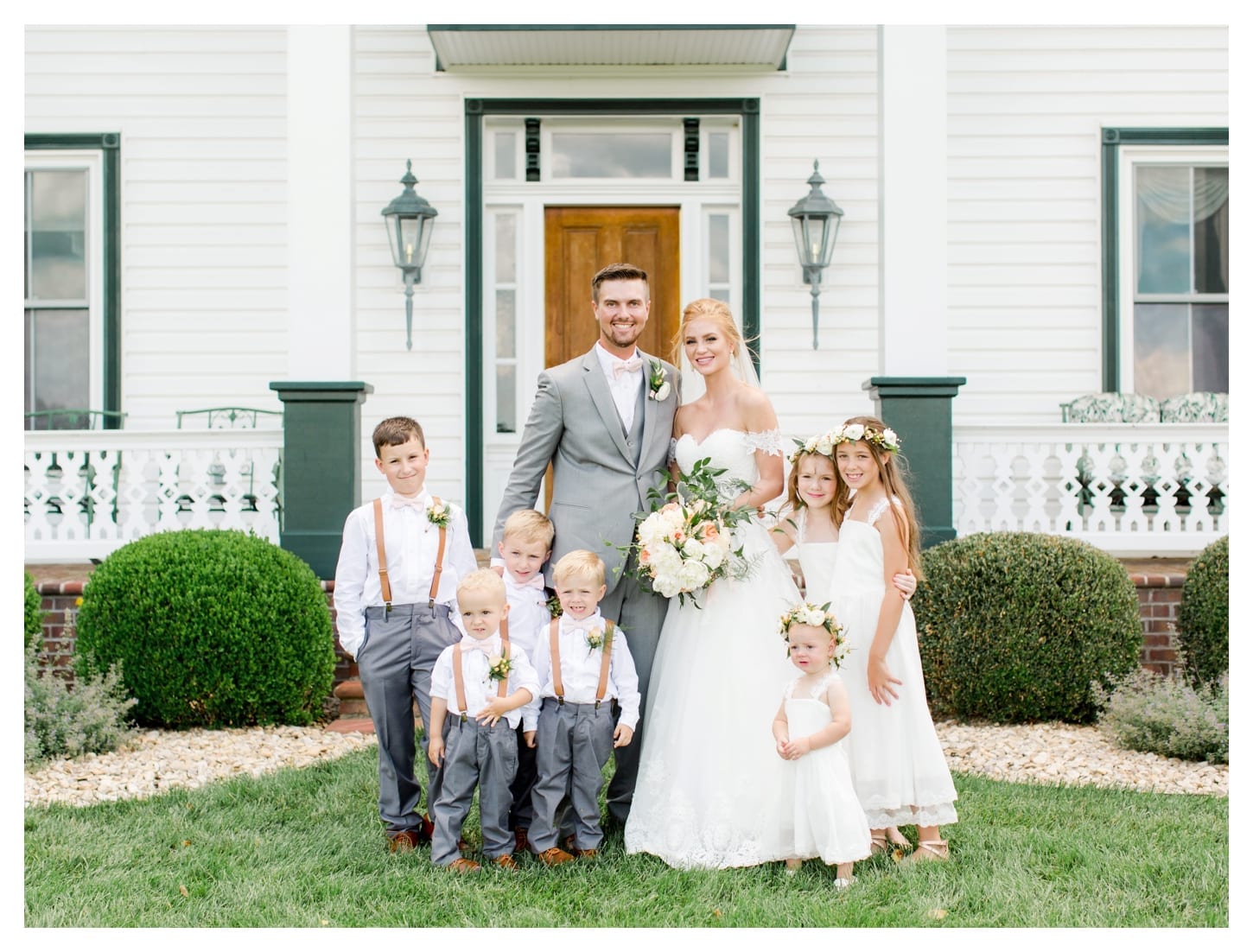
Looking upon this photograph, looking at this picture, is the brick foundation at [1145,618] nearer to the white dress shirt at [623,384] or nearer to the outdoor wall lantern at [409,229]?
the outdoor wall lantern at [409,229]

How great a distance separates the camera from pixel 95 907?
11.9ft

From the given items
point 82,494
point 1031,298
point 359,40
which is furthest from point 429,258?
point 1031,298

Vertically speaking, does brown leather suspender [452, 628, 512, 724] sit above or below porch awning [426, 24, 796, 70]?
below

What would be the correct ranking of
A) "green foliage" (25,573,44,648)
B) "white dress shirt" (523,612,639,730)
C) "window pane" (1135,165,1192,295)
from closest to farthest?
"white dress shirt" (523,612,639,730) → "green foliage" (25,573,44,648) → "window pane" (1135,165,1192,295)

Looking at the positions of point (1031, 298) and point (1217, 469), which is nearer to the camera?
point (1217, 469)

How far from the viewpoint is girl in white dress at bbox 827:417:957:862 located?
3.99 metres

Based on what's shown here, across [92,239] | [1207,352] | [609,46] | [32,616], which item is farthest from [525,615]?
[1207,352]

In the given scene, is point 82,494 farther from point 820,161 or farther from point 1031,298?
point 1031,298

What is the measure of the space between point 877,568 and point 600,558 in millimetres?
1023

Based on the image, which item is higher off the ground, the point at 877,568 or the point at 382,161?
the point at 382,161

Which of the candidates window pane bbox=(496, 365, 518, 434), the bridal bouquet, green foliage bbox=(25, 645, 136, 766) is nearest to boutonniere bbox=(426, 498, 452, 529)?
the bridal bouquet

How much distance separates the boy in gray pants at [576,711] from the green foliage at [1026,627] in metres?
2.81

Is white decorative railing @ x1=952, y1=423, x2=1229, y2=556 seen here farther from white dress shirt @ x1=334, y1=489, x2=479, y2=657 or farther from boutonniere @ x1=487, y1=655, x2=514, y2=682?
boutonniere @ x1=487, y1=655, x2=514, y2=682

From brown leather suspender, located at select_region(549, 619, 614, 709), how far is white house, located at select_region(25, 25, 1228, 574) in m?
4.42
